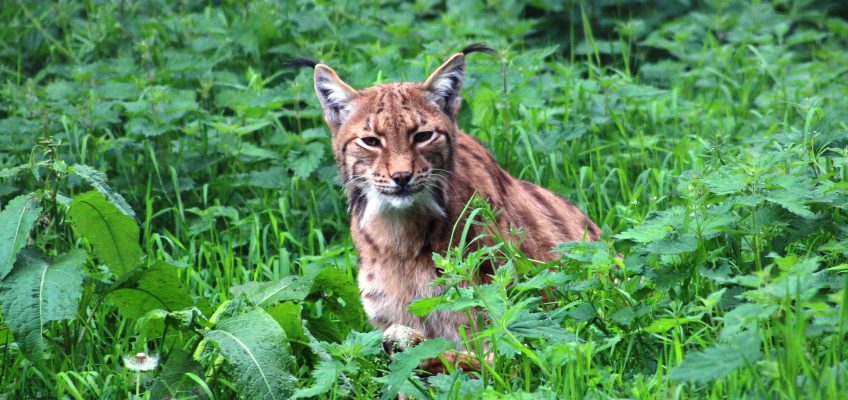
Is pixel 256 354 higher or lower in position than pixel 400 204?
lower

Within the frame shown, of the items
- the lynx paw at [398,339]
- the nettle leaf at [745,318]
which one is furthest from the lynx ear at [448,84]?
the nettle leaf at [745,318]

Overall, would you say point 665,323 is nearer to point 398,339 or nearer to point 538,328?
point 538,328

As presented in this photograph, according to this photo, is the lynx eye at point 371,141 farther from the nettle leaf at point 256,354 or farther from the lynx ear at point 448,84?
the nettle leaf at point 256,354

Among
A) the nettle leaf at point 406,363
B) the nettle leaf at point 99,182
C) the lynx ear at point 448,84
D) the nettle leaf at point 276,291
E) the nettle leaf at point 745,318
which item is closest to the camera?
the nettle leaf at point 745,318

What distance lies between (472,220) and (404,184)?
361 millimetres

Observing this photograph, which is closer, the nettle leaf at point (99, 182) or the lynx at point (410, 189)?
the nettle leaf at point (99, 182)

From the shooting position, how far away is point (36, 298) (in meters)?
4.38

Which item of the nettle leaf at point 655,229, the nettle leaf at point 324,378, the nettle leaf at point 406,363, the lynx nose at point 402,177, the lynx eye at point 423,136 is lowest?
the nettle leaf at point 324,378

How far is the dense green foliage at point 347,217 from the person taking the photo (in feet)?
13.2

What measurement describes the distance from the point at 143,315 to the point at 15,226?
29.8 inches

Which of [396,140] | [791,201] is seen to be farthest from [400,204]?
[791,201]

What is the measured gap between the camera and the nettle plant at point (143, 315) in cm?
434

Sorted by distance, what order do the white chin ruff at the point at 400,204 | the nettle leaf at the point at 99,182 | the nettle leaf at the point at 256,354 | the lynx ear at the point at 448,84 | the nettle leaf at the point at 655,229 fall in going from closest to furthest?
1. the nettle leaf at the point at 655,229
2. the nettle leaf at the point at 256,354
3. the nettle leaf at the point at 99,182
4. the white chin ruff at the point at 400,204
5. the lynx ear at the point at 448,84

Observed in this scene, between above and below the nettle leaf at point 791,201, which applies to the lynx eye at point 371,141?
above
